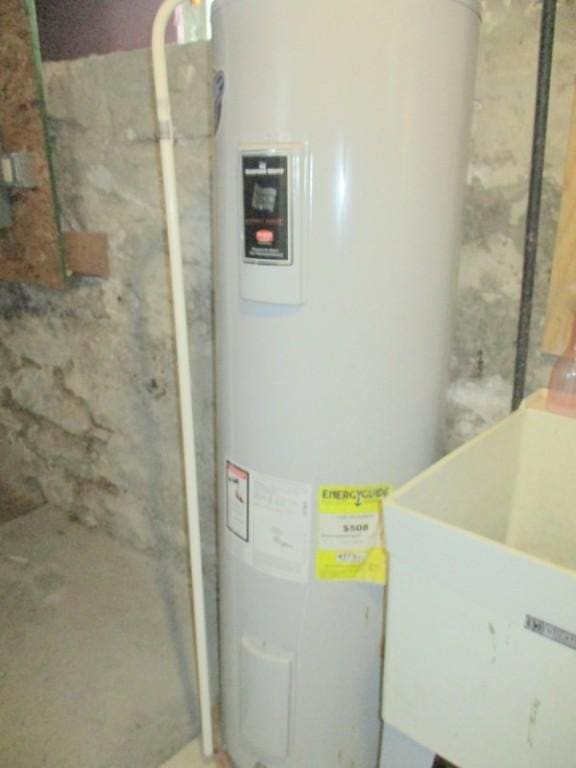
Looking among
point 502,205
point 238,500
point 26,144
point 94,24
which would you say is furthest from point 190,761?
point 94,24

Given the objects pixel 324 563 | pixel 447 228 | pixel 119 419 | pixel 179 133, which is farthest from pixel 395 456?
pixel 119 419

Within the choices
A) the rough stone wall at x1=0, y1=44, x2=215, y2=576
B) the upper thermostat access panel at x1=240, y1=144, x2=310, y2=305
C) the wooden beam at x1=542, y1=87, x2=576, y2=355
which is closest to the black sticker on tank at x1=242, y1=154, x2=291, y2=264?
the upper thermostat access panel at x1=240, y1=144, x2=310, y2=305

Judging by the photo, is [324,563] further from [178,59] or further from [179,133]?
[178,59]

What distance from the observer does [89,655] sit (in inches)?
60.4

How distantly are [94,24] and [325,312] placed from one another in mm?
3144

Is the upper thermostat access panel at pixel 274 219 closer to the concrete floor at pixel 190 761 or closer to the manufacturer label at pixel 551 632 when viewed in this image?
the manufacturer label at pixel 551 632

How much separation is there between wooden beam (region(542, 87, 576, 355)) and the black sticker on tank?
0.51 meters

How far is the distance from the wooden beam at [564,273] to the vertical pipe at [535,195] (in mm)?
36

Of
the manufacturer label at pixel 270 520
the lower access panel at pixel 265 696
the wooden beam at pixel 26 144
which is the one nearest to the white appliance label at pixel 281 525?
the manufacturer label at pixel 270 520

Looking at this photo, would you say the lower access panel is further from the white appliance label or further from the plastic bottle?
the plastic bottle

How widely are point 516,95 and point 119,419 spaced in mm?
1438

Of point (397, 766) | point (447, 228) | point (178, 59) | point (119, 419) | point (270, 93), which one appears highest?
point (178, 59)

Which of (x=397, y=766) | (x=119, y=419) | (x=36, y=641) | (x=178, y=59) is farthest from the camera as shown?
(x=119, y=419)

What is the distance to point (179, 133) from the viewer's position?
1406mm
